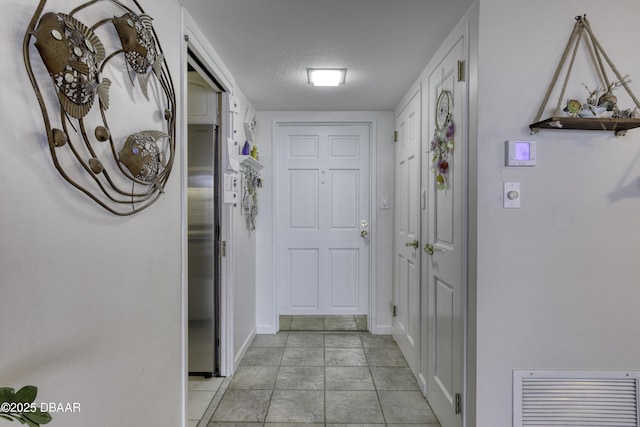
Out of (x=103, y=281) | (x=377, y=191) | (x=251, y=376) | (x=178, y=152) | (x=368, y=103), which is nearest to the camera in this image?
(x=103, y=281)

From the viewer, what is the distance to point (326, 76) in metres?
2.35

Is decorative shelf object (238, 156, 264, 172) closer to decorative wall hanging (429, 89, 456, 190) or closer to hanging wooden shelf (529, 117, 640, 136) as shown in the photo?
decorative wall hanging (429, 89, 456, 190)

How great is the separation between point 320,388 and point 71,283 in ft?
6.08

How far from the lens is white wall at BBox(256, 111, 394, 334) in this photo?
3246mm

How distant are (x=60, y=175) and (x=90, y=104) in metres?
0.22

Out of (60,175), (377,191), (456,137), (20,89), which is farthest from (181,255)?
(377,191)

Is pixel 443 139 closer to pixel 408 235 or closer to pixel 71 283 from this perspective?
pixel 408 235

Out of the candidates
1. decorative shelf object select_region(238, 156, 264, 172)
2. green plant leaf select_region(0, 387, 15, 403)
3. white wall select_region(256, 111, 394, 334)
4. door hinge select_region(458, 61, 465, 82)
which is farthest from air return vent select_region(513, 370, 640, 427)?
decorative shelf object select_region(238, 156, 264, 172)

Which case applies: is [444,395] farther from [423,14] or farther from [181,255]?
[423,14]

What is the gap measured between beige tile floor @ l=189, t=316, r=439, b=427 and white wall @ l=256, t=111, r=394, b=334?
0.30m

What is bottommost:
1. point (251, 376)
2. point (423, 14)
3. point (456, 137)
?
point (251, 376)

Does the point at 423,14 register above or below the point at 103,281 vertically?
above

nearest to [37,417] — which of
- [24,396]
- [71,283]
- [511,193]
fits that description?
[24,396]

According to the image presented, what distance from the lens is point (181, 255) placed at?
157 centimetres
